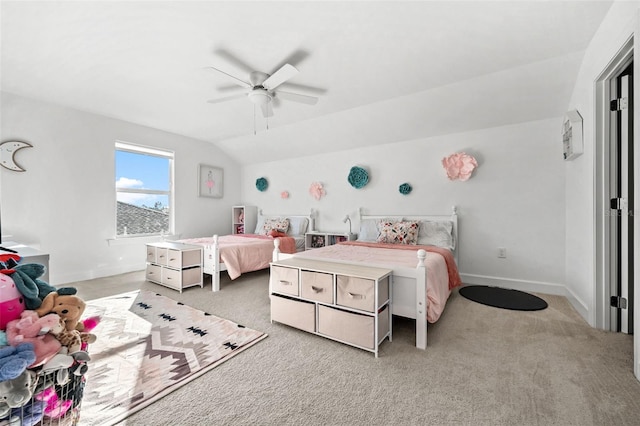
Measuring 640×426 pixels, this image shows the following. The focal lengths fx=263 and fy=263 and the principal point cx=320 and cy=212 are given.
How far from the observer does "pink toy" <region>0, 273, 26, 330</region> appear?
816 mm

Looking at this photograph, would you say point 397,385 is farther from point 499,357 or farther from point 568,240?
point 568,240

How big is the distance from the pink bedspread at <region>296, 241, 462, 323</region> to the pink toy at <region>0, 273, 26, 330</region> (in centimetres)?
193

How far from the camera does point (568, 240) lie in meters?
2.95

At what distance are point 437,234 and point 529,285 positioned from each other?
1.20 meters

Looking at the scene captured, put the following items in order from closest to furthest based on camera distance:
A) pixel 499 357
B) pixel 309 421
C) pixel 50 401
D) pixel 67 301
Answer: pixel 50 401 < pixel 67 301 < pixel 309 421 < pixel 499 357

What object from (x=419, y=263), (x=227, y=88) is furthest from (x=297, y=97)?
(x=419, y=263)

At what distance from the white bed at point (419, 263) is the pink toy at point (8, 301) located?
6.18 ft

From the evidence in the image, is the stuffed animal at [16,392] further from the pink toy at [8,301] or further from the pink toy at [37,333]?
the pink toy at [8,301]

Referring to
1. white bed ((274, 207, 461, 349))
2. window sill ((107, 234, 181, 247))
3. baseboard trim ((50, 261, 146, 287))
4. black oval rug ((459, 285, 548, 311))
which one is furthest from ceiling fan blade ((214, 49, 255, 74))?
baseboard trim ((50, 261, 146, 287))

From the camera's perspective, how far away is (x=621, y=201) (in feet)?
6.79

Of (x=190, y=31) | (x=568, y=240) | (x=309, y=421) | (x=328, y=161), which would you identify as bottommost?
(x=309, y=421)

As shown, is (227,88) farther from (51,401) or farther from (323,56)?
(51,401)

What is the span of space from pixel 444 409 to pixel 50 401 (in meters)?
1.62

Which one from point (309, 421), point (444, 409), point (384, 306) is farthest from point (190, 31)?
point (444, 409)
